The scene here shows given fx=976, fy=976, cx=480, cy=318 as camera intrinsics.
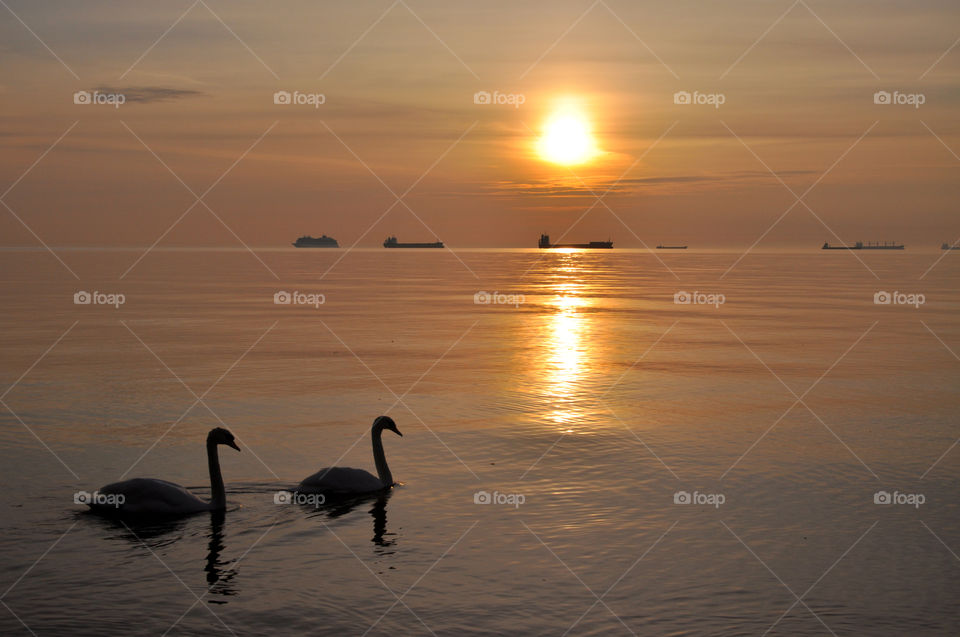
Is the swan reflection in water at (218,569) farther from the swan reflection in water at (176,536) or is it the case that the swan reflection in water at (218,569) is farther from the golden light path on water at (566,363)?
the golden light path on water at (566,363)

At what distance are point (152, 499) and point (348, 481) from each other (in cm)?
288

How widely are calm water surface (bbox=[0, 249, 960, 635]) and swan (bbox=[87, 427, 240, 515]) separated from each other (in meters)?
0.38

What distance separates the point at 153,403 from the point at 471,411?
7162mm

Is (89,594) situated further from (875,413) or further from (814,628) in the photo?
(875,413)

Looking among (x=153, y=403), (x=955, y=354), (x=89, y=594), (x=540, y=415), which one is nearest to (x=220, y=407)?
(x=153, y=403)

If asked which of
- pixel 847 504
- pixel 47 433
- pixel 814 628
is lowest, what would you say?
pixel 814 628

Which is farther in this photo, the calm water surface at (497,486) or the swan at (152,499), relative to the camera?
the swan at (152,499)

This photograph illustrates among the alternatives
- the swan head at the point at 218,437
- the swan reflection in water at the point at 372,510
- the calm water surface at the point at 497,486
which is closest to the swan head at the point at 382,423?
the calm water surface at the point at 497,486

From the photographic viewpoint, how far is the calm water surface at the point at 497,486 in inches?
429

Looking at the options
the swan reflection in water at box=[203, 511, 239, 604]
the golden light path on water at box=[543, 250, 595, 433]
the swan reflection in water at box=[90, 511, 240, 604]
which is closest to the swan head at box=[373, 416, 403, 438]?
Result: the swan reflection in water at box=[90, 511, 240, 604]

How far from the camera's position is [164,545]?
1266cm

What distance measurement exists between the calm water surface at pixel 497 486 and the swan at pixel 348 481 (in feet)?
1.04

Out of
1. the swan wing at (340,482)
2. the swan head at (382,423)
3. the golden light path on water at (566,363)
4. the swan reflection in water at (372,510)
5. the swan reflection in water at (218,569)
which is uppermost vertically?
the golden light path on water at (566,363)

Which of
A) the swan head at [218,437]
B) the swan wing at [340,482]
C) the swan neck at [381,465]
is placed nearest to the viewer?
the swan head at [218,437]
